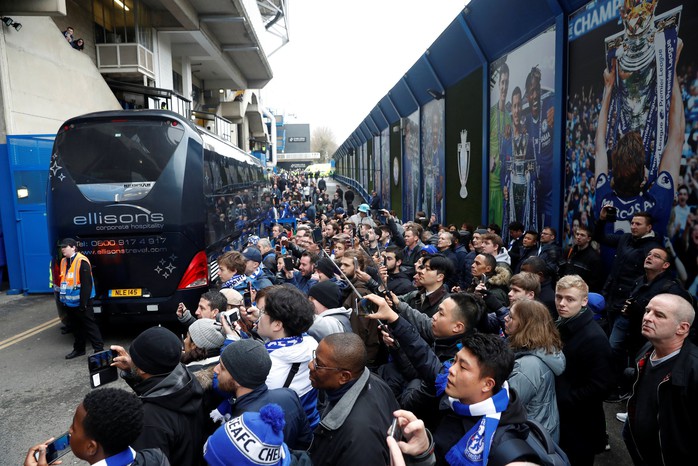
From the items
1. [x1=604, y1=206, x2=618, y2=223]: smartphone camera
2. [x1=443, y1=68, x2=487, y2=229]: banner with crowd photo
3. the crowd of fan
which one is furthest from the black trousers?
[x1=443, y1=68, x2=487, y2=229]: banner with crowd photo

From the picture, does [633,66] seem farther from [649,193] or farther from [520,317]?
[520,317]

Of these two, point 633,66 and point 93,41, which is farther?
point 93,41

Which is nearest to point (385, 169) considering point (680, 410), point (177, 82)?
point (177, 82)

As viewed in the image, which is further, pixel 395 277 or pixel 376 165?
pixel 376 165

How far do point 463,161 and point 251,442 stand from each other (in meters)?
11.4

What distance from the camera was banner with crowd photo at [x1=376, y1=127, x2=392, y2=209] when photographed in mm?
23841

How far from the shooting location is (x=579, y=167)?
7117 mm

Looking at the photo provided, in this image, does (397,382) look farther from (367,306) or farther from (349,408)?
(349,408)

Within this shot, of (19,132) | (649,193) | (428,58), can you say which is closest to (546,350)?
(649,193)

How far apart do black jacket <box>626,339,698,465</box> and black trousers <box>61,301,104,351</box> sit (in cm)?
677

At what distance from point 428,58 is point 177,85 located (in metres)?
14.9

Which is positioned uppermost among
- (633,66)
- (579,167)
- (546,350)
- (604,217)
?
(633,66)

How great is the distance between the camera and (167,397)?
2557mm

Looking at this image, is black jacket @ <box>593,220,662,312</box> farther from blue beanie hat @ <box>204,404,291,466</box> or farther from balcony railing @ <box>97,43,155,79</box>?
balcony railing @ <box>97,43,155,79</box>
